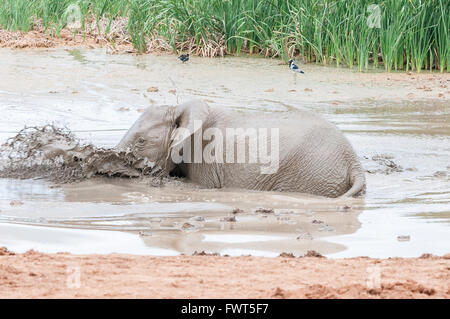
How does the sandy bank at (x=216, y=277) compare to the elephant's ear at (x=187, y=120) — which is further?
the elephant's ear at (x=187, y=120)

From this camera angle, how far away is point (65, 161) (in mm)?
6707

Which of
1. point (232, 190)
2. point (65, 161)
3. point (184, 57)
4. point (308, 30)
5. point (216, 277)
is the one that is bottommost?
point (232, 190)

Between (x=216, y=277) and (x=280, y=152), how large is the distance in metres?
2.77

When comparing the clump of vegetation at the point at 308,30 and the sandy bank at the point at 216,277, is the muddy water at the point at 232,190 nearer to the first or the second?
the sandy bank at the point at 216,277

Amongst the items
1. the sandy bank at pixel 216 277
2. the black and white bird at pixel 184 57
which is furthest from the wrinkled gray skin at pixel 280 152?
the black and white bird at pixel 184 57

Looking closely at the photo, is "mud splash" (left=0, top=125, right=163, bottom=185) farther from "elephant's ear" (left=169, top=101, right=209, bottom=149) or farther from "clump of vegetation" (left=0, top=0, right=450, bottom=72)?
"clump of vegetation" (left=0, top=0, right=450, bottom=72)

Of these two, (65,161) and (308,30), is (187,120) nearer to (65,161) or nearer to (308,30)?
(65,161)

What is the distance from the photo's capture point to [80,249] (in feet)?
14.5

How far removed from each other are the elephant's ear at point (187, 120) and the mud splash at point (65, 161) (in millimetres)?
361

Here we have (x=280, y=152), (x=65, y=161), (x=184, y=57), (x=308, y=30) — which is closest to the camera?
(x=280, y=152)

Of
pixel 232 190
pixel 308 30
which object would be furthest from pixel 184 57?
pixel 232 190

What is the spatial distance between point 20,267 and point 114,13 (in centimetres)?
1216

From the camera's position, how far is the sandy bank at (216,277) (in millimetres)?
3303

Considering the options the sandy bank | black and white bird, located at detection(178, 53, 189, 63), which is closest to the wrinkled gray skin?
the sandy bank
